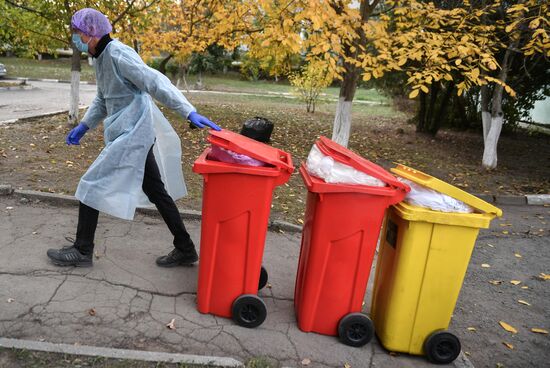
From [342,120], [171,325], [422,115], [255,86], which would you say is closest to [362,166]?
[171,325]

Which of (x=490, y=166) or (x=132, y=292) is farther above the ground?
(x=490, y=166)

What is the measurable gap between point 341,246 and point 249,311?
74 centimetres

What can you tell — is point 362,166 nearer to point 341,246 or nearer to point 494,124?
point 341,246

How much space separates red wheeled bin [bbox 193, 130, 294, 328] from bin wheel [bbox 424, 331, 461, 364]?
41.6 inches

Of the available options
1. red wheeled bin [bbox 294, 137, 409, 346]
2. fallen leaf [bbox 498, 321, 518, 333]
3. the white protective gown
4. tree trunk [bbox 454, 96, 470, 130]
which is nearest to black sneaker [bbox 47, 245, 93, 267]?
the white protective gown

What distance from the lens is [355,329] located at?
9.68 ft

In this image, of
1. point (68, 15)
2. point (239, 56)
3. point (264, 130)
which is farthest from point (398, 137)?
point (239, 56)

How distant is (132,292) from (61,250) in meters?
0.72

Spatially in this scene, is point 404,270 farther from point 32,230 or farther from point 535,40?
point 535,40

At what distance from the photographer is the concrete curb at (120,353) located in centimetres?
253

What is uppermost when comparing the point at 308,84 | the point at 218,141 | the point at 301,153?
the point at 308,84

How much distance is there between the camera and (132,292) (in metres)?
3.31

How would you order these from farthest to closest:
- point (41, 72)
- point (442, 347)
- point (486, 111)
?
point (41, 72)
point (486, 111)
point (442, 347)

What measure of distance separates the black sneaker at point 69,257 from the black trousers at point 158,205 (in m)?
0.04
